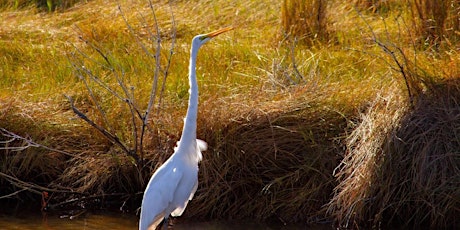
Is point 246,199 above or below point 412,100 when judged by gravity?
below

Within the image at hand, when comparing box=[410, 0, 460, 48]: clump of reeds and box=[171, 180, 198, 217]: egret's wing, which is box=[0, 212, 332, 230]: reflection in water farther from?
box=[410, 0, 460, 48]: clump of reeds

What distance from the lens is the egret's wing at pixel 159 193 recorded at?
509 centimetres

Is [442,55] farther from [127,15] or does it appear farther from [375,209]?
[127,15]

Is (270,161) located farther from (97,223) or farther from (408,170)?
(97,223)

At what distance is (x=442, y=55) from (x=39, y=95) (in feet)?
9.39

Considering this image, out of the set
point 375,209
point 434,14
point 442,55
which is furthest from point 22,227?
point 434,14

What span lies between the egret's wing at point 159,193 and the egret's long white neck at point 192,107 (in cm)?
17

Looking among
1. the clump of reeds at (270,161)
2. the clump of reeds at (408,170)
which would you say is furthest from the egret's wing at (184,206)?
the clump of reeds at (408,170)

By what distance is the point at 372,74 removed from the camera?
6465mm

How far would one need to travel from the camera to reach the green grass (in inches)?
228

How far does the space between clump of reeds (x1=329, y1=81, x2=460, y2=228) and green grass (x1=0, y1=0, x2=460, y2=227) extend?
0.12m

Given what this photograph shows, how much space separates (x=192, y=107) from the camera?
5043 millimetres

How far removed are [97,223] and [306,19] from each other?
2.85 meters

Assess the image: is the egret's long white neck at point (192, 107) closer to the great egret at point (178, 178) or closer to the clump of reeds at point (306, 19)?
the great egret at point (178, 178)
